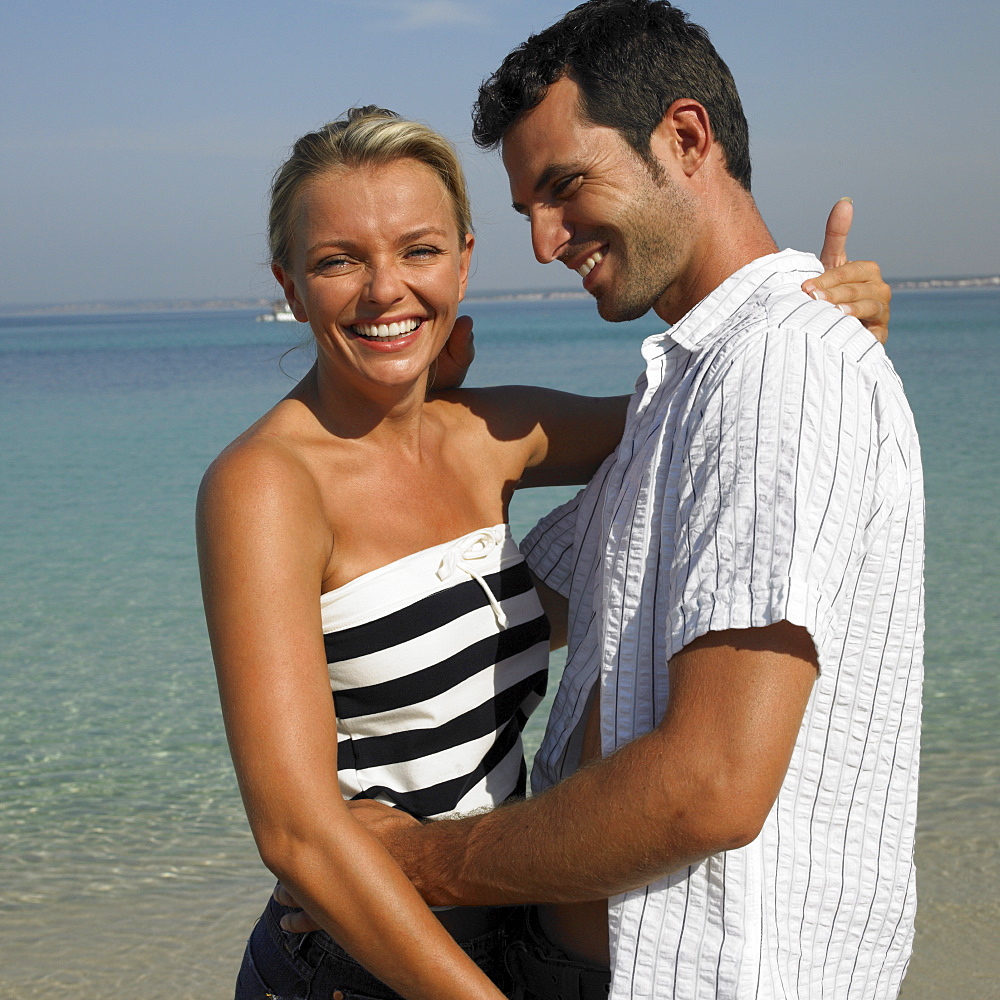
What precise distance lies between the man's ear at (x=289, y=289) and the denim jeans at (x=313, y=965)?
131cm

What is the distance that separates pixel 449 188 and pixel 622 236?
415mm

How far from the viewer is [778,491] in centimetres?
158

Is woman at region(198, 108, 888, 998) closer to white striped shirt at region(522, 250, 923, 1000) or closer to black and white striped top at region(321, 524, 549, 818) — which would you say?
black and white striped top at region(321, 524, 549, 818)

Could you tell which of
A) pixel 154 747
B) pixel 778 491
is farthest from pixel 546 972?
pixel 154 747

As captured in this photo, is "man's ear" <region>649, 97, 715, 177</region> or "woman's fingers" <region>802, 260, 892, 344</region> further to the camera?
"man's ear" <region>649, 97, 715, 177</region>

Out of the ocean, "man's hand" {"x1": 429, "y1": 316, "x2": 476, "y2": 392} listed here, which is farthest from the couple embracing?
the ocean

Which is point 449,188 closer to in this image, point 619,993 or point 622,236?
point 622,236

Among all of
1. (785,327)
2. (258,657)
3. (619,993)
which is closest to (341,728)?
(258,657)

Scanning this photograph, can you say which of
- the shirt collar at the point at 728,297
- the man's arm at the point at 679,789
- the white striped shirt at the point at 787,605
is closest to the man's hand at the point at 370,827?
the man's arm at the point at 679,789

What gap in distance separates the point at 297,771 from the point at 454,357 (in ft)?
4.31

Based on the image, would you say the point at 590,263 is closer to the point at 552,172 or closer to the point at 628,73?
the point at 552,172

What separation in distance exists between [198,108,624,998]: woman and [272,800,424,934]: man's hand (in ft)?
0.16

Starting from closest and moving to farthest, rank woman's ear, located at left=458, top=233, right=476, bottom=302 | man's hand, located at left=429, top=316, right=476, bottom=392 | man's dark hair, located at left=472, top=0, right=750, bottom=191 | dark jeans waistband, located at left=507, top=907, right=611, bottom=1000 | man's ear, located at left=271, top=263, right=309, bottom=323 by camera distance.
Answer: dark jeans waistband, located at left=507, top=907, right=611, bottom=1000 < man's dark hair, located at left=472, top=0, right=750, bottom=191 < man's ear, located at left=271, top=263, right=309, bottom=323 < woman's ear, located at left=458, top=233, right=476, bottom=302 < man's hand, located at left=429, top=316, right=476, bottom=392

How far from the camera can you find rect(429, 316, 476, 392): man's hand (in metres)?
2.80
